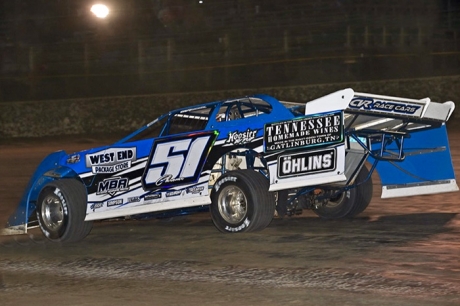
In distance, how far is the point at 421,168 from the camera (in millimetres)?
9641

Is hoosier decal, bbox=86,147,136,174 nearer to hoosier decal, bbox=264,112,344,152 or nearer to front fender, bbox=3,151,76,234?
front fender, bbox=3,151,76,234

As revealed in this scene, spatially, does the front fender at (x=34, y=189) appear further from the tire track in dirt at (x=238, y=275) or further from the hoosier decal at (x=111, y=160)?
the tire track in dirt at (x=238, y=275)

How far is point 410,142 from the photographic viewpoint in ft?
31.4

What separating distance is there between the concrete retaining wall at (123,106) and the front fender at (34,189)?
12.6 m

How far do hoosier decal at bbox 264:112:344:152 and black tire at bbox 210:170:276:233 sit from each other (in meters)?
0.37

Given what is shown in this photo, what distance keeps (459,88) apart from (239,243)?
13.3m

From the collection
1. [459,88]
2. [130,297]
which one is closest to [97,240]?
[130,297]

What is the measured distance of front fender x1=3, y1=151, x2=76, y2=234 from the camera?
9773 mm

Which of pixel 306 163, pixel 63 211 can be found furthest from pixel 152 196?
pixel 306 163

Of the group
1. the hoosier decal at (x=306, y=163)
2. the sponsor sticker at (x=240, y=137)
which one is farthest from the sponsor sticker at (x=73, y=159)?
the hoosier decal at (x=306, y=163)

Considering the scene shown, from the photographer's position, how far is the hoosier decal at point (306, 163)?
820 cm

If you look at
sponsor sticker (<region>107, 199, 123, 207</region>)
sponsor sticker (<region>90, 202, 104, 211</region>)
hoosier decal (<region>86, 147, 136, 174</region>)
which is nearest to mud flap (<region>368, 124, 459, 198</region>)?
hoosier decal (<region>86, 147, 136, 174</region>)

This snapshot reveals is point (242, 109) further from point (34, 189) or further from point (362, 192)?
point (34, 189)

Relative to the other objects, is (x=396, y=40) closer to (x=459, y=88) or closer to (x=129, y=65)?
(x=459, y=88)
